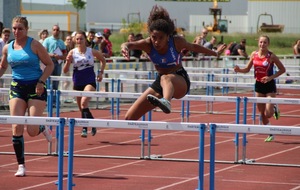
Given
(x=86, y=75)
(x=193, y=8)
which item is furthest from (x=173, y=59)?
(x=193, y=8)

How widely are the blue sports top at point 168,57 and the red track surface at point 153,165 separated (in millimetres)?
1563

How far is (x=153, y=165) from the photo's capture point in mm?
14680

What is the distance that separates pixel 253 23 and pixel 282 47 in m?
16.7

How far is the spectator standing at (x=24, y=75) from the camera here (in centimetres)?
1270

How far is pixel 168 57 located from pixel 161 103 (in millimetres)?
755

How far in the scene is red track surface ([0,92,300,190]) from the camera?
42.0 ft

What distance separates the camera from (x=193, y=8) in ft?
308

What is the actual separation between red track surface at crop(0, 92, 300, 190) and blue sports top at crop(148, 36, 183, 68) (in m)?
1.56

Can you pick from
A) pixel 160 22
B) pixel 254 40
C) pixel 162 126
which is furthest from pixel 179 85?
pixel 254 40

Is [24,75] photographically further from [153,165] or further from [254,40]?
[254,40]

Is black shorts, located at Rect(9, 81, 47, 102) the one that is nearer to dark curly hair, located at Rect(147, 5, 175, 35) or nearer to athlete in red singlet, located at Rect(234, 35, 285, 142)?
dark curly hair, located at Rect(147, 5, 175, 35)

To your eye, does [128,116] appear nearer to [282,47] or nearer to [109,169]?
[109,169]

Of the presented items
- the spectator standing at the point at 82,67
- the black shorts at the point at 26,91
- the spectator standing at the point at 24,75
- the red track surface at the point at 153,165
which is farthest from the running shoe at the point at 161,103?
the spectator standing at the point at 82,67

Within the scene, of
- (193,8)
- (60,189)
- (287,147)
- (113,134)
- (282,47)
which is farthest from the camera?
(193,8)
